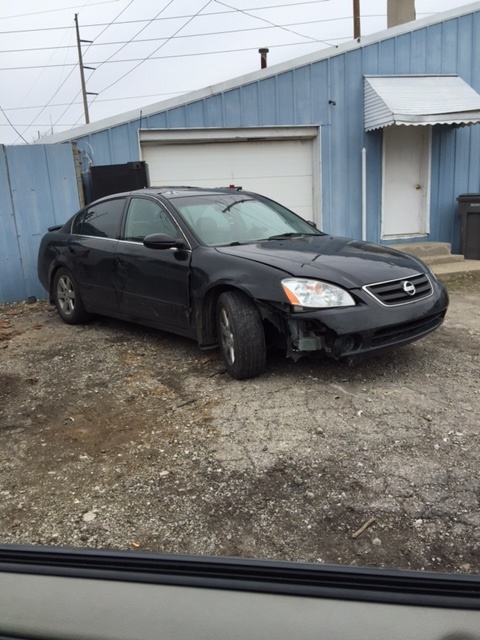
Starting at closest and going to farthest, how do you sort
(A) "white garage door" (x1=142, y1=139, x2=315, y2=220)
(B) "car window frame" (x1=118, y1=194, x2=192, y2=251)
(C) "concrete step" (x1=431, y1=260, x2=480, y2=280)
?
(B) "car window frame" (x1=118, y1=194, x2=192, y2=251), (C) "concrete step" (x1=431, y1=260, x2=480, y2=280), (A) "white garage door" (x1=142, y1=139, x2=315, y2=220)

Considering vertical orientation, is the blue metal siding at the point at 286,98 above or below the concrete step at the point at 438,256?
above

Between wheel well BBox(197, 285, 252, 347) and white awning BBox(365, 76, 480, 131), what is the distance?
21.5ft

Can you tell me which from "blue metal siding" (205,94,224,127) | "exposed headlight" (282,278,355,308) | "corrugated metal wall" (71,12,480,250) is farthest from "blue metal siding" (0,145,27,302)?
"exposed headlight" (282,278,355,308)

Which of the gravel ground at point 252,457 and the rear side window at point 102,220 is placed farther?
the rear side window at point 102,220

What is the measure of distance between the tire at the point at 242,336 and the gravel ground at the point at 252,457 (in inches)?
5.7

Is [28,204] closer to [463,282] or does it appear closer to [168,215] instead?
[168,215]

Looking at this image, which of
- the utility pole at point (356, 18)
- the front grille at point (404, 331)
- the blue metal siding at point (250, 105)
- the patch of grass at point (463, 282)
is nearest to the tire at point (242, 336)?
the front grille at point (404, 331)

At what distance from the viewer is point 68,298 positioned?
682 centimetres

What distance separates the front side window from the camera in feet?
17.7

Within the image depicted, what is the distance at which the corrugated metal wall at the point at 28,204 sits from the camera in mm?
8586

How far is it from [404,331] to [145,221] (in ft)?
9.06

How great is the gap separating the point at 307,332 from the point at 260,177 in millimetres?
6957

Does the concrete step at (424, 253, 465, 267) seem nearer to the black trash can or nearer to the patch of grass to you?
the black trash can

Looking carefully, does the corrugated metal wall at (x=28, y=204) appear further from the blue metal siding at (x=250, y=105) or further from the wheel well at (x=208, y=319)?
the wheel well at (x=208, y=319)
